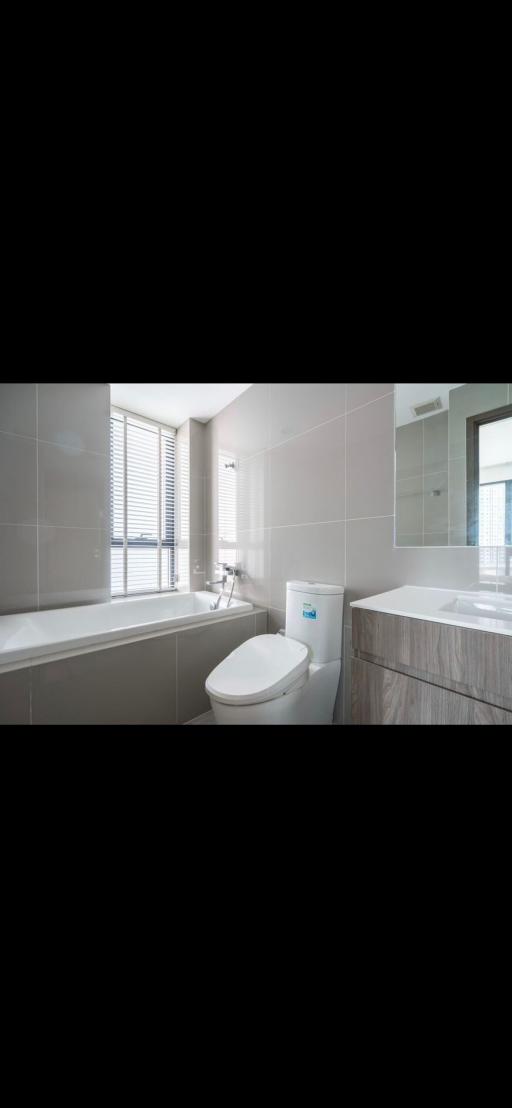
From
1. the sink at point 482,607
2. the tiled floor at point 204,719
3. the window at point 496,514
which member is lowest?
the tiled floor at point 204,719

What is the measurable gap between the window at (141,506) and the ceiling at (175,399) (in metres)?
0.10

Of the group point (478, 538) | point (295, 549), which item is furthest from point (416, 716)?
point (295, 549)

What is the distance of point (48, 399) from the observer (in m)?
1.87

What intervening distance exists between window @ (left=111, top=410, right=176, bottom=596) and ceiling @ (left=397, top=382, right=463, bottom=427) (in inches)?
66.3

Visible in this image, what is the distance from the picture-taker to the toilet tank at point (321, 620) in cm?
148

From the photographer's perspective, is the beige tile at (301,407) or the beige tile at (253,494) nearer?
the beige tile at (301,407)

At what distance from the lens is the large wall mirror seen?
3.70ft

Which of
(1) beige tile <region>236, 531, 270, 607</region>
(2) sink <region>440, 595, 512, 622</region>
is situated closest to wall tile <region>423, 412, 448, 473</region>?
(2) sink <region>440, 595, 512, 622</region>

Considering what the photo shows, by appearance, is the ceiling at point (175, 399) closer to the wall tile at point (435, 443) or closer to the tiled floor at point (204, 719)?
the wall tile at point (435, 443)

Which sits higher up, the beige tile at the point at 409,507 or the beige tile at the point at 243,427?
the beige tile at the point at 243,427

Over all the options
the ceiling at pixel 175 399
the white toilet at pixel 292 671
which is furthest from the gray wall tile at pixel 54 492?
the white toilet at pixel 292 671

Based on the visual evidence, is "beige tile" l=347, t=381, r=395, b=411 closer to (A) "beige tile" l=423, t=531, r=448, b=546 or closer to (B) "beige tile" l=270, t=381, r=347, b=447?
(B) "beige tile" l=270, t=381, r=347, b=447
